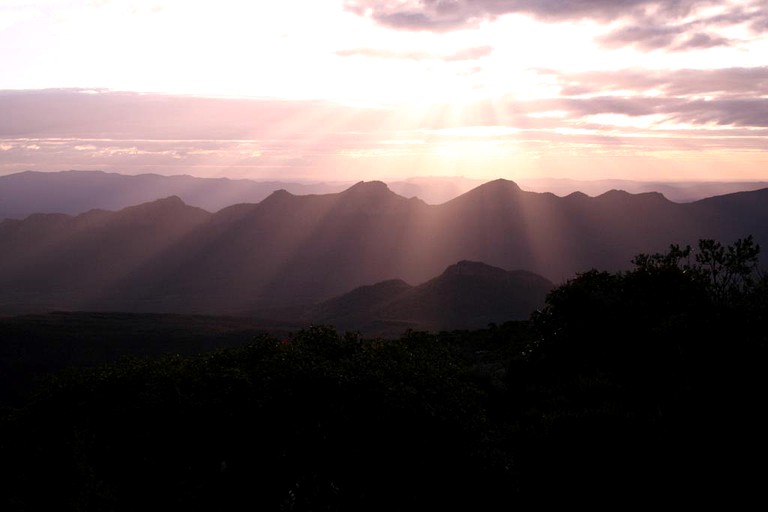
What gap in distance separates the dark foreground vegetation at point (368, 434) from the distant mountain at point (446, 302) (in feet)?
262

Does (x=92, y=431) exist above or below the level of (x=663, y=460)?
above

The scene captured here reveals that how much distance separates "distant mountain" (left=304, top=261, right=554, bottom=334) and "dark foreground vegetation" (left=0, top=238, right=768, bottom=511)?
79897 mm

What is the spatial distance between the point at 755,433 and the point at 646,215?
192 meters

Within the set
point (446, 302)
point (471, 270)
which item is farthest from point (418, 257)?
point (446, 302)

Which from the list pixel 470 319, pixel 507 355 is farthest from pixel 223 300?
pixel 507 355

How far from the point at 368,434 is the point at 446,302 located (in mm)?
→ 101175

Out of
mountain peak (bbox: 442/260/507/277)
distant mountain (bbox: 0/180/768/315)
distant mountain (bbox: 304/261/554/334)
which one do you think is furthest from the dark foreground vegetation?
distant mountain (bbox: 0/180/768/315)

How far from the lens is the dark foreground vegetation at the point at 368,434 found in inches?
382

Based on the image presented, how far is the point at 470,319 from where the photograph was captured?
10425 centimetres

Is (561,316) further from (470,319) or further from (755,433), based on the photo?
(470,319)

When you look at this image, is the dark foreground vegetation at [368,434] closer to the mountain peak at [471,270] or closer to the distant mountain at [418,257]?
the mountain peak at [471,270]

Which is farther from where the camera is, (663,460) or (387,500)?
(663,460)

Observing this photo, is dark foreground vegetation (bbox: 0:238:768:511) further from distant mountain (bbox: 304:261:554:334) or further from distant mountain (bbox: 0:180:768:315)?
distant mountain (bbox: 0:180:768:315)

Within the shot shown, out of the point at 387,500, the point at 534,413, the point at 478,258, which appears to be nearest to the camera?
the point at 387,500
